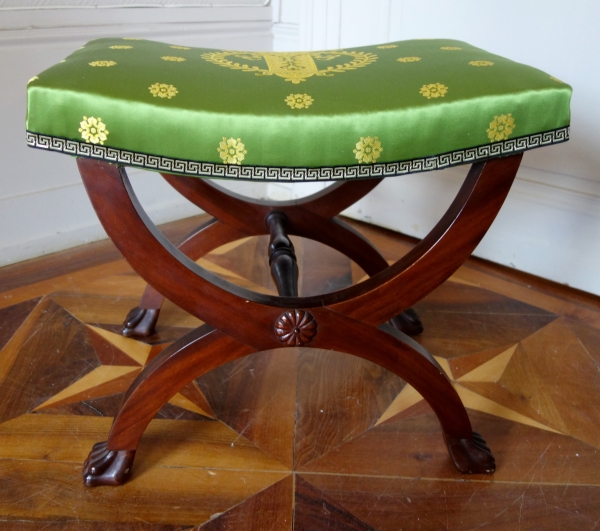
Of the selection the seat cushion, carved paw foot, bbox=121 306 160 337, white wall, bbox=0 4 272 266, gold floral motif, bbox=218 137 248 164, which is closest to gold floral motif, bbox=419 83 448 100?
the seat cushion

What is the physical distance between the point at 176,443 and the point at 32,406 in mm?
182

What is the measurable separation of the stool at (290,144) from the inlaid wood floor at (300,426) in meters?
0.05

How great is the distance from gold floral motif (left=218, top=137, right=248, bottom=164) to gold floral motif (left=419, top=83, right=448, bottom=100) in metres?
0.16

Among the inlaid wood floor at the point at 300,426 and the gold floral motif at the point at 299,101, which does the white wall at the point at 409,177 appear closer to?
the inlaid wood floor at the point at 300,426

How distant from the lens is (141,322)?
0.85 meters

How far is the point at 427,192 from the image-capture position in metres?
1.15

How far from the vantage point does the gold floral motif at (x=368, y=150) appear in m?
0.49

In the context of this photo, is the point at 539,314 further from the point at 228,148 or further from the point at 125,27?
the point at 125,27

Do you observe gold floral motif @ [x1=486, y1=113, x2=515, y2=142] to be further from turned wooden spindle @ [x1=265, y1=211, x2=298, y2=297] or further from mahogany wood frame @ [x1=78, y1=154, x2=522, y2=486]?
turned wooden spindle @ [x1=265, y1=211, x2=298, y2=297]

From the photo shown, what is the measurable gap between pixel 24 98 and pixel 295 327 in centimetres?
67

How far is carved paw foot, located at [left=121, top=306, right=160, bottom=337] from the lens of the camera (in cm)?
84

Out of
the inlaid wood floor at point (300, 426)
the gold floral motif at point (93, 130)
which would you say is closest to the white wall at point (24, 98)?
the inlaid wood floor at point (300, 426)

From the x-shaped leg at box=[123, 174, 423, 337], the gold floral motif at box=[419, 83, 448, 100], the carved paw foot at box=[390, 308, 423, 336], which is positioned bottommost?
the carved paw foot at box=[390, 308, 423, 336]

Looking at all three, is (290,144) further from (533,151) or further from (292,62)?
(533,151)
